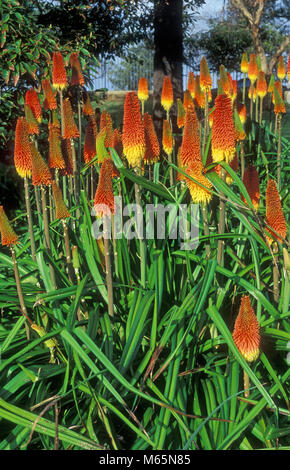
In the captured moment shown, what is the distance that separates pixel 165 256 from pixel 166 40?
5.44 m

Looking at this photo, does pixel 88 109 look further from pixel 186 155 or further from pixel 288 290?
pixel 288 290

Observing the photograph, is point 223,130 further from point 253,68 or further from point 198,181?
point 253,68

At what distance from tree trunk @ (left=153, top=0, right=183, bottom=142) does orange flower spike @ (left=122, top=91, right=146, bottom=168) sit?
4847mm

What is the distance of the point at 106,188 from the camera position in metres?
2.01

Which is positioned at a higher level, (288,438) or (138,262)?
(138,262)

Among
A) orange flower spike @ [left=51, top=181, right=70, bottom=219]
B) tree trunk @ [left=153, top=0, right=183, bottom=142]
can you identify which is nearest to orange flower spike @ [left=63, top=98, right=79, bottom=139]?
orange flower spike @ [left=51, top=181, right=70, bottom=219]

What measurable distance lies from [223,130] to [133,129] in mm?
399

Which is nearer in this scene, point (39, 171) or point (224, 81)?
point (39, 171)

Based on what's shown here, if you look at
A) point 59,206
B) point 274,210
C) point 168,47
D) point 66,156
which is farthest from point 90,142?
point 168,47

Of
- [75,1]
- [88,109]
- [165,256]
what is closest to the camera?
[165,256]

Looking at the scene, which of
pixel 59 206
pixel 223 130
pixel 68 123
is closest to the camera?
pixel 223 130
